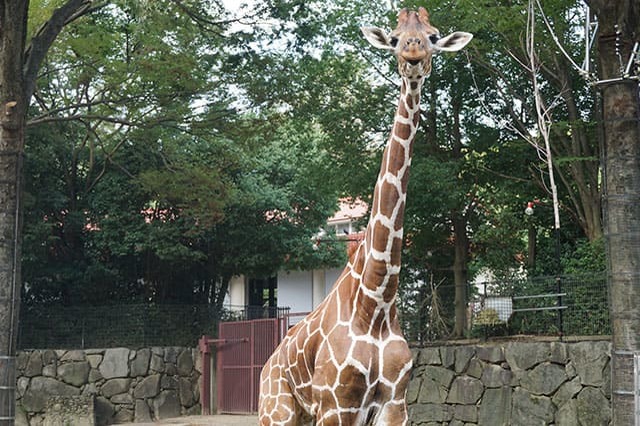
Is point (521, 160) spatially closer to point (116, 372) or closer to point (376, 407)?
point (116, 372)

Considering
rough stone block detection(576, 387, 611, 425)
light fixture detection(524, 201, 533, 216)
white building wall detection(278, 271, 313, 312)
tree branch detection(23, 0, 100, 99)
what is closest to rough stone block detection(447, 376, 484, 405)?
rough stone block detection(576, 387, 611, 425)

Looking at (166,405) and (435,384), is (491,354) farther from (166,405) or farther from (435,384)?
(166,405)

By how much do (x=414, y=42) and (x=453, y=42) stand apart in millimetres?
359

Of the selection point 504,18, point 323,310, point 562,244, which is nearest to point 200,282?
point 562,244

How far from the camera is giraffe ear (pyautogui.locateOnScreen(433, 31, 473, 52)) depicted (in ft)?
19.0

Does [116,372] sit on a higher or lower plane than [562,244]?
lower

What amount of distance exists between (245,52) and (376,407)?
10.2 meters

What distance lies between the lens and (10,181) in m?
9.95

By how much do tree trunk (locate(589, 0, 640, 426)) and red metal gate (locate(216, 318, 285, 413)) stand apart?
10547 millimetres

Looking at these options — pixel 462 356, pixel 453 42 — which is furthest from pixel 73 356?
pixel 453 42

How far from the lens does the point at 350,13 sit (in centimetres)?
1725

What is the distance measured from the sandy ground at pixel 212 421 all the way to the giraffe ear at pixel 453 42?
38.8 ft

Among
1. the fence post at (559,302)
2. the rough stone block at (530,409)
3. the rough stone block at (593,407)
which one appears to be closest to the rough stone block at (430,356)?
the rough stone block at (530,409)

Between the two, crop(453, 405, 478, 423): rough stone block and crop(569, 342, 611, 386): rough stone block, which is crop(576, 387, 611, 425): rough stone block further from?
crop(453, 405, 478, 423): rough stone block
